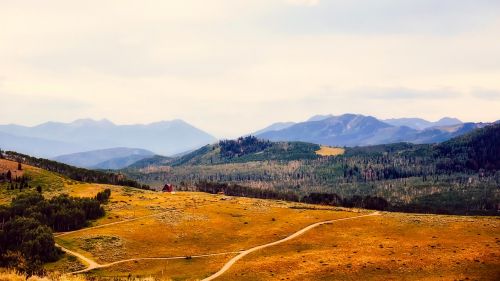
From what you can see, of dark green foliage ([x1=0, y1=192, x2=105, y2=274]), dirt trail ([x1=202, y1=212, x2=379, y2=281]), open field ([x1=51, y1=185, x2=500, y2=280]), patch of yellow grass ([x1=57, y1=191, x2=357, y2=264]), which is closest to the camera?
open field ([x1=51, y1=185, x2=500, y2=280])

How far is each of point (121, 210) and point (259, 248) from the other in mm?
66585

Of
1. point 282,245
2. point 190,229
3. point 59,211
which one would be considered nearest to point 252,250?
point 282,245

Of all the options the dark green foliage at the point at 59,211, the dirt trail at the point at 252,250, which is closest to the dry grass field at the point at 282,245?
the dirt trail at the point at 252,250

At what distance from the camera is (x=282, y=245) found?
102 m

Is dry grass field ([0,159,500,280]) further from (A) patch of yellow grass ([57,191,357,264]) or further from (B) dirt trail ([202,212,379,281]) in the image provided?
(B) dirt trail ([202,212,379,281])

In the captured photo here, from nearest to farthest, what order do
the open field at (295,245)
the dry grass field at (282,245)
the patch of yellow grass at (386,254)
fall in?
the patch of yellow grass at (386,254) → the open field at (295,245) → the dry grass field at (282,245)

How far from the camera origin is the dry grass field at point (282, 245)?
76.8 metres

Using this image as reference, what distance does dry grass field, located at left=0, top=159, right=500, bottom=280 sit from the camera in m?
76.8

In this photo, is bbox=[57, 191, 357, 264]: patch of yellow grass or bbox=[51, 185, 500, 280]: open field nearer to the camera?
bbox=[51, 185, 500, 280]: open field

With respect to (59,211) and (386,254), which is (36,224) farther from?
(386,254)

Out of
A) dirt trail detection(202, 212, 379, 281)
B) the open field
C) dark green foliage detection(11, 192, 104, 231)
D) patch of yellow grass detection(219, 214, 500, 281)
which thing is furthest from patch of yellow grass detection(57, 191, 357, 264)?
patch of yellow grass detection(219, 214, 500, 281)

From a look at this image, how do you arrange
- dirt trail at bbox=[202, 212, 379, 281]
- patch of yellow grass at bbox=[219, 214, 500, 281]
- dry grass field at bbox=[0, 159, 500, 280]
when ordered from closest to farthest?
patch of yellow grass at bbox=[219, 214, 500, 281] < dry grass field at bbox=[0, 159, 500, 280] < dirt trail at bbox=[202, 212, 379, 281]

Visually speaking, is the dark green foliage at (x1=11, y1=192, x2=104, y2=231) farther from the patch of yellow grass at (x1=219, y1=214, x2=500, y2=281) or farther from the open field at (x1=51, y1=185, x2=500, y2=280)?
the patch of yellow grass at (x1=219, y1=214, x2=500, y2=281)

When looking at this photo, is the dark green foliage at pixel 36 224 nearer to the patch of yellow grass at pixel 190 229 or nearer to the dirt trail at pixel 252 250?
the patch of yellow grass at pixel 190 229
